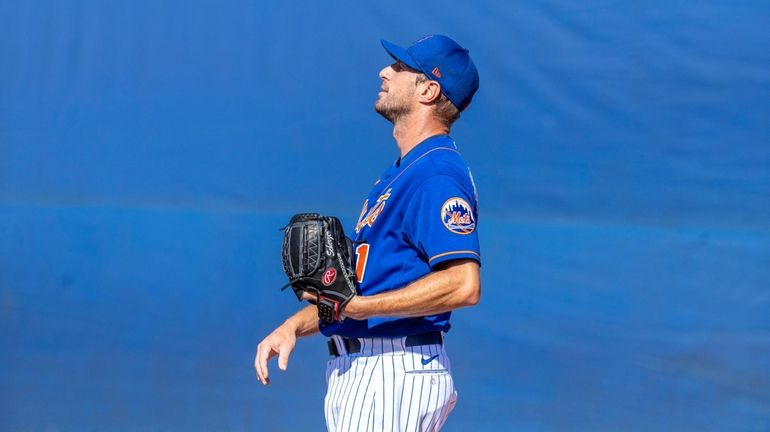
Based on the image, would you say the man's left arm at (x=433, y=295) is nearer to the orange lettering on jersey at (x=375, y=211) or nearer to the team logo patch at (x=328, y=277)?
the team logo patch at (x=328, y=277)

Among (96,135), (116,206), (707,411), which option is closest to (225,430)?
(116,206)

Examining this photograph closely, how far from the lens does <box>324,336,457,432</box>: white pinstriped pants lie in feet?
8.07

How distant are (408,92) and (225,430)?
2134 mm

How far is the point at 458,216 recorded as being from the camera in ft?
7.77

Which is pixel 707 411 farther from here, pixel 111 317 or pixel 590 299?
pixel 111 317

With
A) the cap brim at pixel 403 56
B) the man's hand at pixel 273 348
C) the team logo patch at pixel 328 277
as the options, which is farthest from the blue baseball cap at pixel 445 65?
the man's hand at pixel 273 348

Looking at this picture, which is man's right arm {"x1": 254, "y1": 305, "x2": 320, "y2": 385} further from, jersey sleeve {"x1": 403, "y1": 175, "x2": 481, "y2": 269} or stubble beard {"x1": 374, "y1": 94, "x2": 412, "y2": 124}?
stubble beard {"x1": 374, "y1": 94, "x2": 412, "y2": 124}

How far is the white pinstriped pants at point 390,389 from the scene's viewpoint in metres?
2.46

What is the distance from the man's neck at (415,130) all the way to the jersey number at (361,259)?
29cm

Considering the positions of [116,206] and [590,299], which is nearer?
[590,299]

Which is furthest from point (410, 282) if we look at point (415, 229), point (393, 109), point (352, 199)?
point (352, 199)

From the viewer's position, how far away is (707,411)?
3.86 meters

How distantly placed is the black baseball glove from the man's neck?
0.33 metres

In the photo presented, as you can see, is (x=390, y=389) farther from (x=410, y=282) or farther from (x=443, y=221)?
(x=443, y=221)
